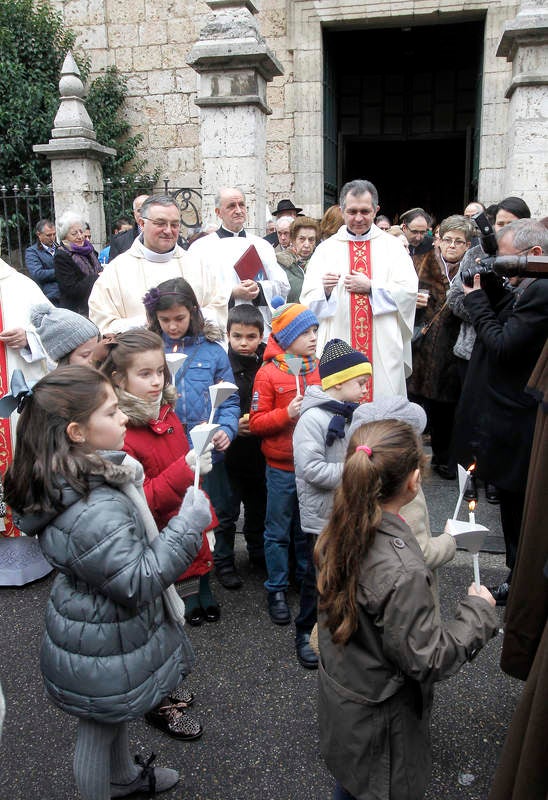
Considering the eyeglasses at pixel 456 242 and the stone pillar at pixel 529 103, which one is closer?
the eyeglasses at pixel 456 242

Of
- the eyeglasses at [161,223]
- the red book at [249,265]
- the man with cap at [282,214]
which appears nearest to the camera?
the eyeglasses at [161,223]

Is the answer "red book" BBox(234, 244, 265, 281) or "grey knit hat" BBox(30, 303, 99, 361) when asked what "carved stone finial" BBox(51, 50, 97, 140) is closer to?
"red book" BBox(234, 244, 265, 281)

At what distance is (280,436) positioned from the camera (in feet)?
11.2

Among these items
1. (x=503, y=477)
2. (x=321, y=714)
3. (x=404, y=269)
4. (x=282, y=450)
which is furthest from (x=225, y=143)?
(x=321, y=714)

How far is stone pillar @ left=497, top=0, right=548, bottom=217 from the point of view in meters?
5.76

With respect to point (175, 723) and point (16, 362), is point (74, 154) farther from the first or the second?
point (175, 723)

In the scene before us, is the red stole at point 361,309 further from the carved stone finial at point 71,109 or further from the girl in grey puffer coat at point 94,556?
the carved stone finial at point 71,109

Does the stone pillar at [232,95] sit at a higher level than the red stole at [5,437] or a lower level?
higher

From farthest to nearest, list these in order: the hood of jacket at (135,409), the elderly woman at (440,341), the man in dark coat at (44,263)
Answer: the man in dark coat at (44,263), the elderly woman at (440,341), the hood of jacket at (135,409)

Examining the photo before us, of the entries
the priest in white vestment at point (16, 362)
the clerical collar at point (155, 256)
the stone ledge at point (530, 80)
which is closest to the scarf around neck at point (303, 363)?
the clerical collar at point (155, 256)

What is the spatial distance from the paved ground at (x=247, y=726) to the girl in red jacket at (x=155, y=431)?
84mm

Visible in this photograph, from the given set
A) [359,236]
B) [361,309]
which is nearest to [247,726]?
[361,309]

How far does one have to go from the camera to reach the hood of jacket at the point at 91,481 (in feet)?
6.23

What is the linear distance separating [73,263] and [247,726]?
15.7 feet
